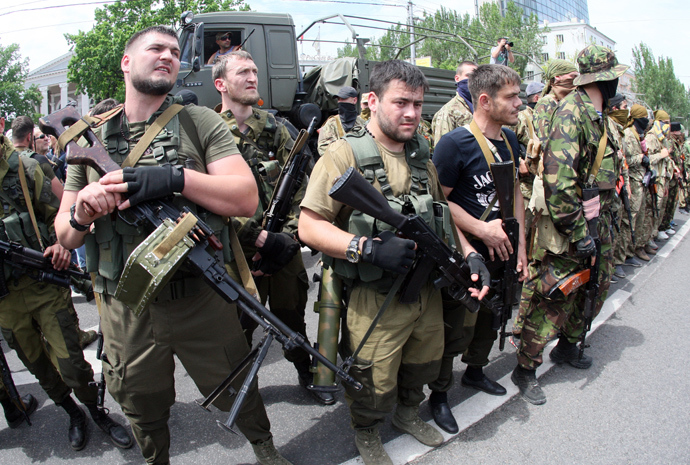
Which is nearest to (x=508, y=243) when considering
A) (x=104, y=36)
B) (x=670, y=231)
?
(x=670, y=231)

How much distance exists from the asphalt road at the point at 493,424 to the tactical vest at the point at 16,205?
3.77 ft

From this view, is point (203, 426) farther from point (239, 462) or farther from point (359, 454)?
point (359, 454)

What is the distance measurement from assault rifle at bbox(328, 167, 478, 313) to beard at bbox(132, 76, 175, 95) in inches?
33.3

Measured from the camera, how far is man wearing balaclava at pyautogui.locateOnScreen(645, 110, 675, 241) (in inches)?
291

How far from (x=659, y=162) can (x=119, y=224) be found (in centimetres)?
845

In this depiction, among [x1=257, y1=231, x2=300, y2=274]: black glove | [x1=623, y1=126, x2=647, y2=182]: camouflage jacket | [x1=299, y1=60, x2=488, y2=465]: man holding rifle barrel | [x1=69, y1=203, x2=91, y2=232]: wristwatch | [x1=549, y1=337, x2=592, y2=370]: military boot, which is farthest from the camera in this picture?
[x1=623, y1=126, x2=647, y2=182]: camouflage jacket

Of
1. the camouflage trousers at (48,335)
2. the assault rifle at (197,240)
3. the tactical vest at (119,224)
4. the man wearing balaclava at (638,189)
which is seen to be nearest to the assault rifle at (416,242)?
the assault rifle at (197,240)

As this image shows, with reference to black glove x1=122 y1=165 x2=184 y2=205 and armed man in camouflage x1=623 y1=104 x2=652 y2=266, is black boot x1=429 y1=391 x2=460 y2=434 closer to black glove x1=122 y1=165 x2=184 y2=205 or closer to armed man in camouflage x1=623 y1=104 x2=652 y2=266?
black glove x1=122 y1=165 x2=184 y2=205

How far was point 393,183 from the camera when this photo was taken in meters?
2.31

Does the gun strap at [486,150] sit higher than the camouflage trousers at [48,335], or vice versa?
the gun strap at [486,150]

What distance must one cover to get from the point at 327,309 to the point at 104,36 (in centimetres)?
2948

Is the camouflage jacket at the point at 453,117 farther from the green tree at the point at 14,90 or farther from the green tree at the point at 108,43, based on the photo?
the green tree at the point at 14,90

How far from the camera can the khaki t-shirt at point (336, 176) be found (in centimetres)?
224

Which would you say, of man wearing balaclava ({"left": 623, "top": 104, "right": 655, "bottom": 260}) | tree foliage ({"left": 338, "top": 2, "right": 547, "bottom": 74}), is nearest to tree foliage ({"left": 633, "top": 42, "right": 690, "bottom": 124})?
tree foliage ({"left": 338, "top": 2, "right": 547, "bottom": 74})
